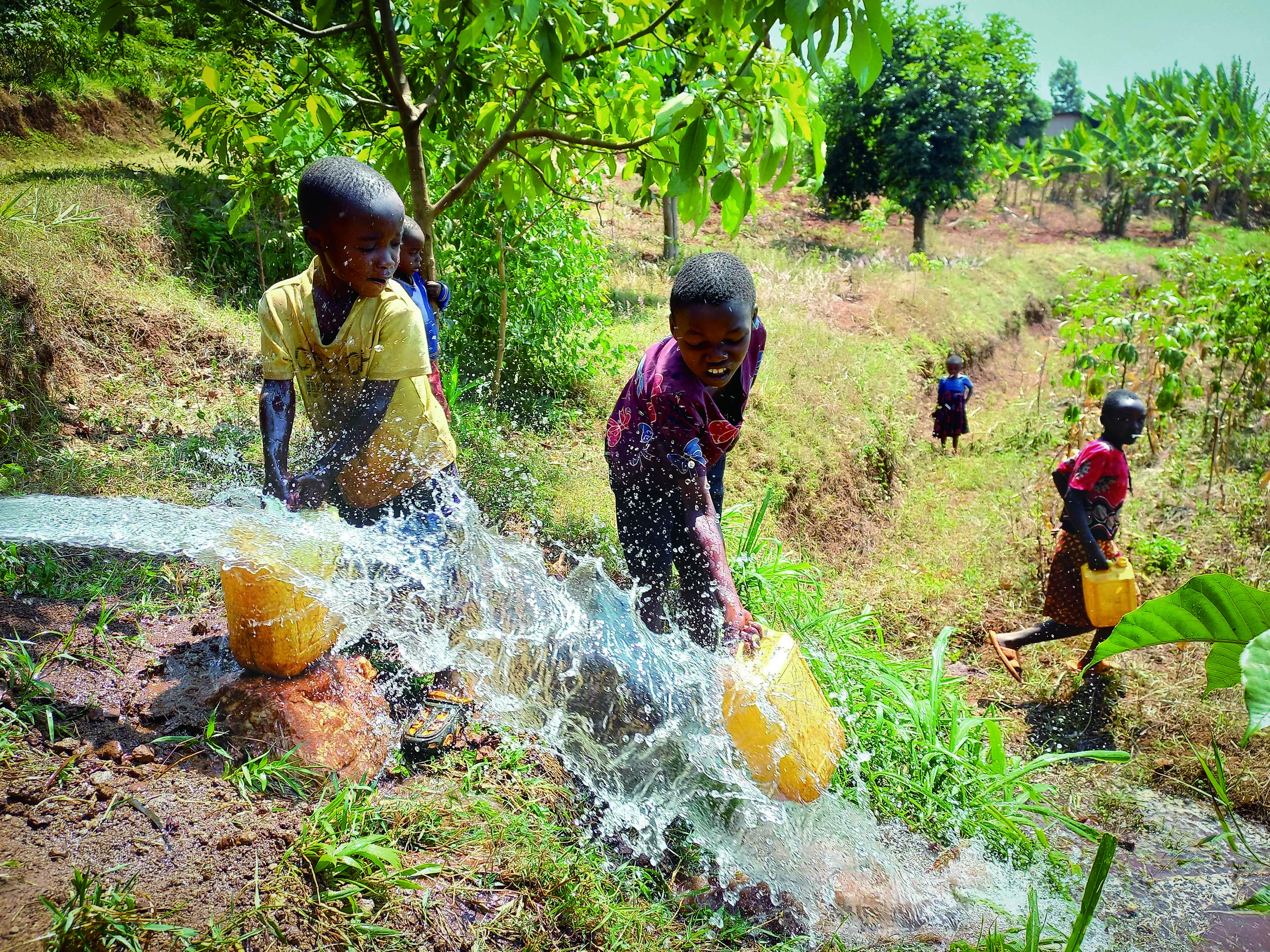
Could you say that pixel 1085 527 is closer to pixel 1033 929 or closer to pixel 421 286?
pixel 1033 929

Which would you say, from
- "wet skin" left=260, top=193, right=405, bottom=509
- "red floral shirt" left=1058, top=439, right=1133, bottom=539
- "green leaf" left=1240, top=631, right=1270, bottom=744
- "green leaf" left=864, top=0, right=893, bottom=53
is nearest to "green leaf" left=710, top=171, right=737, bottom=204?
"green leaf" left=864, top=0, right=893, bottom=53

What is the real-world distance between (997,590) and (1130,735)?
154 centimetres

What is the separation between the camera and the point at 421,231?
327cm

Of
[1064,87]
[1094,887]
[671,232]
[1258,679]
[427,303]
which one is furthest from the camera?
[1064,87]

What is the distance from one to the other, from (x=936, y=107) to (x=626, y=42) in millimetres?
16660

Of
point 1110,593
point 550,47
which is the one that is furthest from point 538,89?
point 1110,593

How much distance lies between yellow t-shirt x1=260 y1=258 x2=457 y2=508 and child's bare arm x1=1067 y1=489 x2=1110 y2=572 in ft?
9.69

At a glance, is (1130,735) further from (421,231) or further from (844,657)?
(421,231)

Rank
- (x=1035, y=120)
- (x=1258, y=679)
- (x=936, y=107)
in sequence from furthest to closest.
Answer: (x=1035, y=120) → (x=936, y=107) → (x=1258, y=679)

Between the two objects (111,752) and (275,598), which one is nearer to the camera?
(111,752)

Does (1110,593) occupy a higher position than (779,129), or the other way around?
(779,129)

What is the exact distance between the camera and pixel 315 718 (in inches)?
88.7

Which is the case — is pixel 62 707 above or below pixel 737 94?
below

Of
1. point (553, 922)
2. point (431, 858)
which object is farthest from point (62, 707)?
point (553, 922)
